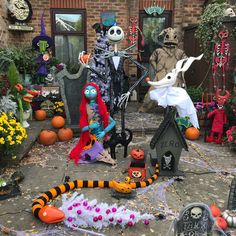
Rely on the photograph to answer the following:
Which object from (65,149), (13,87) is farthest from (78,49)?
(65,149)

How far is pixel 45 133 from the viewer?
4.90m

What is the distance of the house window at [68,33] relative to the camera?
7594mm

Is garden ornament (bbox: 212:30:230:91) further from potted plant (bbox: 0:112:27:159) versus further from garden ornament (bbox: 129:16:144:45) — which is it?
potted plant (bbox: 0:112:27:159)

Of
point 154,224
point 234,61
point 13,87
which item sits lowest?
point 154,224

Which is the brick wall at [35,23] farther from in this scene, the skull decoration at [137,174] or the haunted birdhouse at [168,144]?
the skull decoration at [137,174]

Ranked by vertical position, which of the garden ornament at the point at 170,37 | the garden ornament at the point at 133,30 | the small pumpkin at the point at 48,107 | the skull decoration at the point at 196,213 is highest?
the garden ornament at the point at 133,30

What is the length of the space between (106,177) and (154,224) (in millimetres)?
1167

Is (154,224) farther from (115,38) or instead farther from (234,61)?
(234,61)

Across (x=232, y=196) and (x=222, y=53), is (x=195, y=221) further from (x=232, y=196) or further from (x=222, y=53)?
(x=222, y=53)

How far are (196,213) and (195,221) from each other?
0.08 m

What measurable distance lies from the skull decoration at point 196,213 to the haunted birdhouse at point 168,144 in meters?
1.53

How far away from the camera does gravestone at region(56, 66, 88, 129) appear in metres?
5.43

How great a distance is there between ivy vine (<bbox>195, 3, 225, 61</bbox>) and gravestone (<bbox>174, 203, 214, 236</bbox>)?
4.59 m

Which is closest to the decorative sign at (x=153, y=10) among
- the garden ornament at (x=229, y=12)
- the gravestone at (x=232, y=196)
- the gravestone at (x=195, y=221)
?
the garden ornament at (x=229, y=12)
